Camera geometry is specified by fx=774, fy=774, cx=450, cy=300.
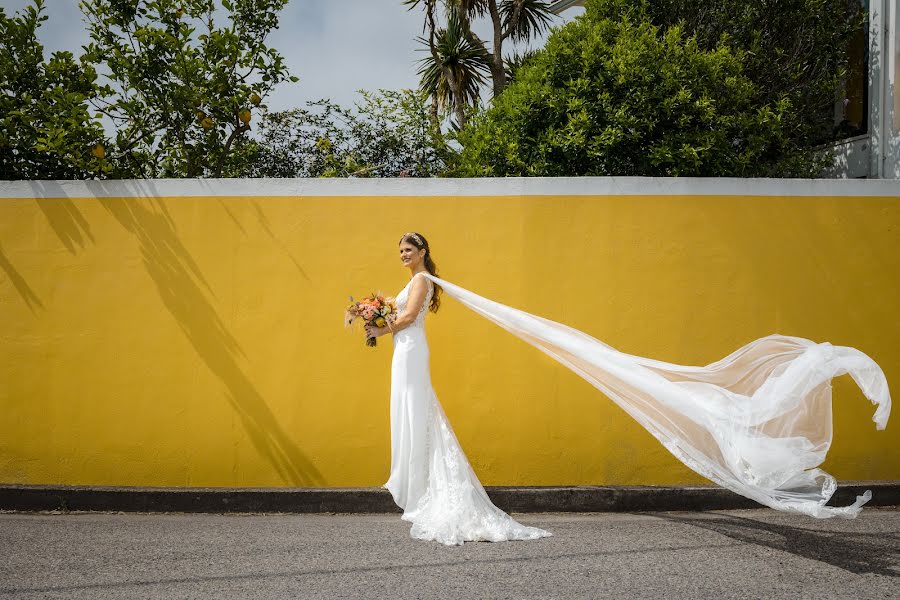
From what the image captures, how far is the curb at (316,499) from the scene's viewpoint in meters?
6.01

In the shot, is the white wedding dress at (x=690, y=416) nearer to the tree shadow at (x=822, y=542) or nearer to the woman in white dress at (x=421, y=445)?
the woman in white dress at (x=421, y=445)

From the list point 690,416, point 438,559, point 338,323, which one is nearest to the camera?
point 438,559

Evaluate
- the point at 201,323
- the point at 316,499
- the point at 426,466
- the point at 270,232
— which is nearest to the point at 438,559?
the point at 426,466

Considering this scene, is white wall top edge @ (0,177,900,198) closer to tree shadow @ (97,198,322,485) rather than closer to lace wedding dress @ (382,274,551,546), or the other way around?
tree shadow @ (97,198,322,485)

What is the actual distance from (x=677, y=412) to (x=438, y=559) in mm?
1797

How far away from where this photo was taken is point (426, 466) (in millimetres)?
5516

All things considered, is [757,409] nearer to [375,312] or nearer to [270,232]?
[375,312]

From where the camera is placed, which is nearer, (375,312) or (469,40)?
(375,312)

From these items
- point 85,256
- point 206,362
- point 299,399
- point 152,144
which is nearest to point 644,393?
point 299,399

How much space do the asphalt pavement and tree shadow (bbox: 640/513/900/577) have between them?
0.04 ft

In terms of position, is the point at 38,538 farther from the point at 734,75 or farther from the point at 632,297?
the point at 734,75

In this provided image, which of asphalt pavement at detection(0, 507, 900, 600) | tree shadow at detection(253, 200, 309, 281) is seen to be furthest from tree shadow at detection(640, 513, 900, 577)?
tree shadow at detection(253, 200, 309, 281)

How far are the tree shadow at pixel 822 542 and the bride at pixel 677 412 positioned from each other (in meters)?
0.30

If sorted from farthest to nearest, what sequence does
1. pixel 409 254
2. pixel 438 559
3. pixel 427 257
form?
pixel 427 257, pixel 409 254, pixel 438 559
